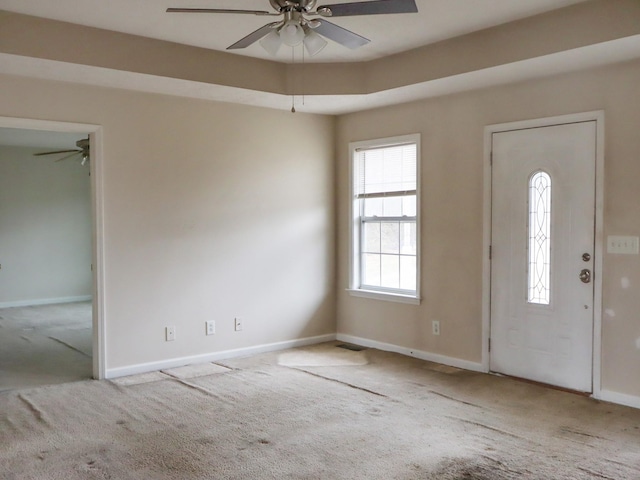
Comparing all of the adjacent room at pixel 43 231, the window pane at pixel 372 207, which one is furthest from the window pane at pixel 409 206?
the adjacent room at pixel 43 231

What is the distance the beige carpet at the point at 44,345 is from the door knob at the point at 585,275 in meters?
3.96

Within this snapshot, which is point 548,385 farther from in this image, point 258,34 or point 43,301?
point 43,301

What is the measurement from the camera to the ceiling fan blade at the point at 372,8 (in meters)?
2.69

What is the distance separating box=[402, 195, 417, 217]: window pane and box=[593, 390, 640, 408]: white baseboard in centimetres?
219

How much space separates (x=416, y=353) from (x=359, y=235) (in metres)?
1.37

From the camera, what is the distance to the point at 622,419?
364cm

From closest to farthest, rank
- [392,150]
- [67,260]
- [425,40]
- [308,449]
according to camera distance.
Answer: [308,449] < [425,40] < [392,150] < [67,260]

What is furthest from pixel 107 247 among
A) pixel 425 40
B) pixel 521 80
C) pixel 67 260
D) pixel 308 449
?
pixel 67 260

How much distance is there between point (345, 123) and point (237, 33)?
203 cm

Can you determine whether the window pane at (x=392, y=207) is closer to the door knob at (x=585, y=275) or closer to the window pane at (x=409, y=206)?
the window pane at (x=409, y=206)

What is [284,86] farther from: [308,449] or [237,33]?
[308,449]

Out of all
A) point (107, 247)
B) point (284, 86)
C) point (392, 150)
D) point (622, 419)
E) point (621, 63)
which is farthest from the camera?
point (392, 150)

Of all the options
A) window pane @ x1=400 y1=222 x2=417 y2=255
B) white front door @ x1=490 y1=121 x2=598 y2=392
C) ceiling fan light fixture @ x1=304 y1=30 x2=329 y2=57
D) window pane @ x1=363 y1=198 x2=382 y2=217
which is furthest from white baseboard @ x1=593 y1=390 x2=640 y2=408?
ceiling fan light fixture @ x1=304 y1=30 x2=329 y2=57

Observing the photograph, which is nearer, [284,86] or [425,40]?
[425,40]
